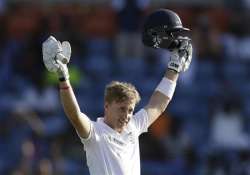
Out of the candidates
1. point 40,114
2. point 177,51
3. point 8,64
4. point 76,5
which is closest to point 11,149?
point 40,114

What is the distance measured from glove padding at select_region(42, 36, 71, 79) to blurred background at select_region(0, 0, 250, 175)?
5694 mm

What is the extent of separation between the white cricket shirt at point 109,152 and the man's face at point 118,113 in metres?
0.04

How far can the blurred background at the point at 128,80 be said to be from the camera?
45.2 ft

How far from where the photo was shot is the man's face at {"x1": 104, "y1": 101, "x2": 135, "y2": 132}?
6941 millimetres

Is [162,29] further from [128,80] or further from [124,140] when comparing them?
[128,80]

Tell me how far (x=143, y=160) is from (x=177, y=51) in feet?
20.4

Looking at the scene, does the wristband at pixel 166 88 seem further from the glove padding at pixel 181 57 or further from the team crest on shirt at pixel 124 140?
the team crest on shirt at pixel 124 140

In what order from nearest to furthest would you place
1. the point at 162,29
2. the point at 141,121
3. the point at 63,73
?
the point at 63,73 → the point at 141,121 → the point at 162,29

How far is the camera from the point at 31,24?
16.4 m

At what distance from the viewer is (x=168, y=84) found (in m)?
7.68

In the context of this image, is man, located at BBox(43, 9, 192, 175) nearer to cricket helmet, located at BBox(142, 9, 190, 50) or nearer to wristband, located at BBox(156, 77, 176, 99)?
wristband, located at BBox(156, 77, 176, 99)

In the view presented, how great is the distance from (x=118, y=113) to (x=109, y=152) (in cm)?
29

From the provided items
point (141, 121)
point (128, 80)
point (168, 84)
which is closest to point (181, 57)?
point (168, 84)

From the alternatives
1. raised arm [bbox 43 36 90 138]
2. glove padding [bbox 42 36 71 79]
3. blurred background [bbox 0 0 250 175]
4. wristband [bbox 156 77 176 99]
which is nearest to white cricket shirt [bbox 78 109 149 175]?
raised arm [bbox 43 36 90 138]
